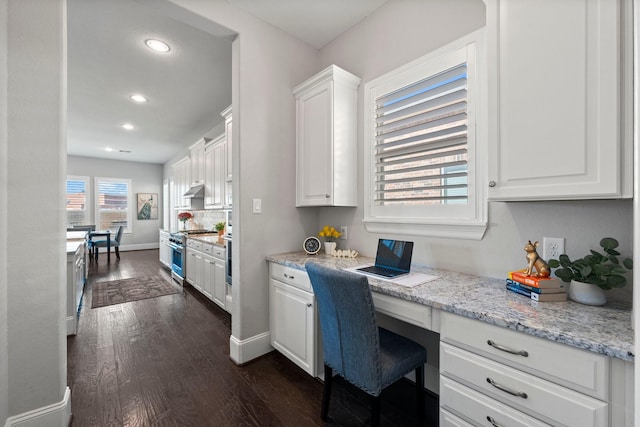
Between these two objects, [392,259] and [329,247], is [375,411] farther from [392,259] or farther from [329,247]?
[329,247]

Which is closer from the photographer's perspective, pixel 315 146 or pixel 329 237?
pixel 315 146

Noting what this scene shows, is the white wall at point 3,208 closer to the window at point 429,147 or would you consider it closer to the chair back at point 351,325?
the chair back at point 351,325

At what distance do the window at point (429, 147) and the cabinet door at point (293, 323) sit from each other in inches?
32.2

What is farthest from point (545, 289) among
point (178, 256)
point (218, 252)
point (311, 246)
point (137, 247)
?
point (137, 247)

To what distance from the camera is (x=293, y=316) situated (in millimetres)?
2127

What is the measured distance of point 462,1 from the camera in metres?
1.78

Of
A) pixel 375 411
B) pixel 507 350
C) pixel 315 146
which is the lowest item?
pixel 375 411

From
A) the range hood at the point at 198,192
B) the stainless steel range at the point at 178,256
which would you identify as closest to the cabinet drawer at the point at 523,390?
the stainless steel range at the point at 178,256

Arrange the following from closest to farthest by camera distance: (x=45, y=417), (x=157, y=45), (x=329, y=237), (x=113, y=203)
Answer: (x=45, y=417), (x=329, y=237), (x=157, y=45), (x=113, y=203)

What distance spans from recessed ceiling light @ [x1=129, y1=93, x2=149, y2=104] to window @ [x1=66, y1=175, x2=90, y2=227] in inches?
219

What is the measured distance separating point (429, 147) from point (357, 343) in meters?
1.33

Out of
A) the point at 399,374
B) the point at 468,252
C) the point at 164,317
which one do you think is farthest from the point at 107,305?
the point at 468,252

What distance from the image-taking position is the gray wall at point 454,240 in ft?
4.35

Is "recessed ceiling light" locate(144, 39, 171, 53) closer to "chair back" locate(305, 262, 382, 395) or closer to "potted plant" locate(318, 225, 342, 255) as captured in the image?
Answer: "potted plant" locate(318, 225, 342, 255)
